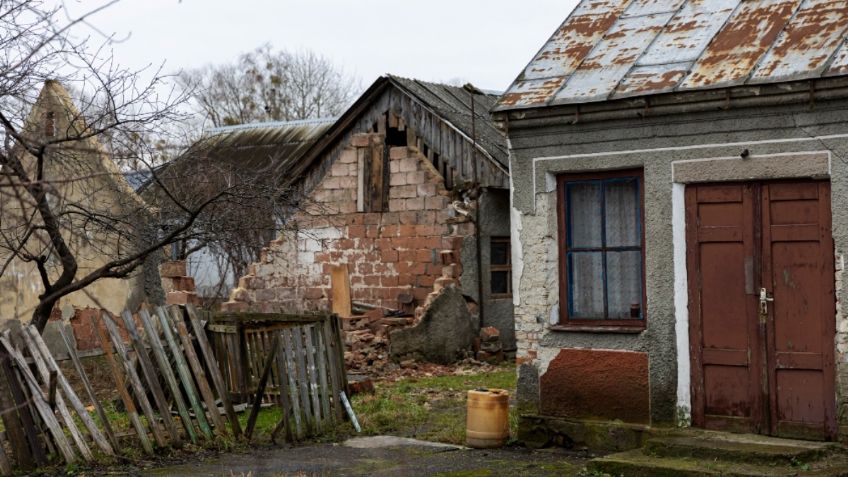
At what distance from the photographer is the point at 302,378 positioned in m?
10.7

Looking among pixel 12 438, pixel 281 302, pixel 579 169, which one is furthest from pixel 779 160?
pixel 281 302

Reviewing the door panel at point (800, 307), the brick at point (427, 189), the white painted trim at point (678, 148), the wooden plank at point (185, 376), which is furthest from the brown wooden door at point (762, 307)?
the brick at point (427, 189)

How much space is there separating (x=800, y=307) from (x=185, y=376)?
5.27 meters

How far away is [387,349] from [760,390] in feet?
29.3

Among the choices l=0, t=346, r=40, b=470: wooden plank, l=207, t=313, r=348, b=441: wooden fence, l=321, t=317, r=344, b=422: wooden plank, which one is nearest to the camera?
l=0, t=346, r=40, b=470: wooden plank

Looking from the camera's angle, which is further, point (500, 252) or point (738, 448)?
point (500, 252)

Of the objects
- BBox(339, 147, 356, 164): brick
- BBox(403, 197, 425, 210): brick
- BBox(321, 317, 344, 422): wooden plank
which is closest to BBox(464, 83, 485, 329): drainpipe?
BBox(403, 197, 425, 210): brick

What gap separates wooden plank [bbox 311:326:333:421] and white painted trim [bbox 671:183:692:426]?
3.40m

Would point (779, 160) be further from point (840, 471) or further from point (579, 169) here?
point (840, 471)

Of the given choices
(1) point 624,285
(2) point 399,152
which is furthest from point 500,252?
(1) point 624,285

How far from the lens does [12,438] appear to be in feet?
29.9

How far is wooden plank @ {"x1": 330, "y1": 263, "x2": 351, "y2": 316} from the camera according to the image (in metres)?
19.0

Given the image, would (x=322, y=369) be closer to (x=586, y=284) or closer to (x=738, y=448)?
(x=586, y=284)

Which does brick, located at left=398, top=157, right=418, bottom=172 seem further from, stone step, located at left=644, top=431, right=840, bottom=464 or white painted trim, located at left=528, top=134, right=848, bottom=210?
stone step, located at left=644, top=431, right=840, bottom=464
